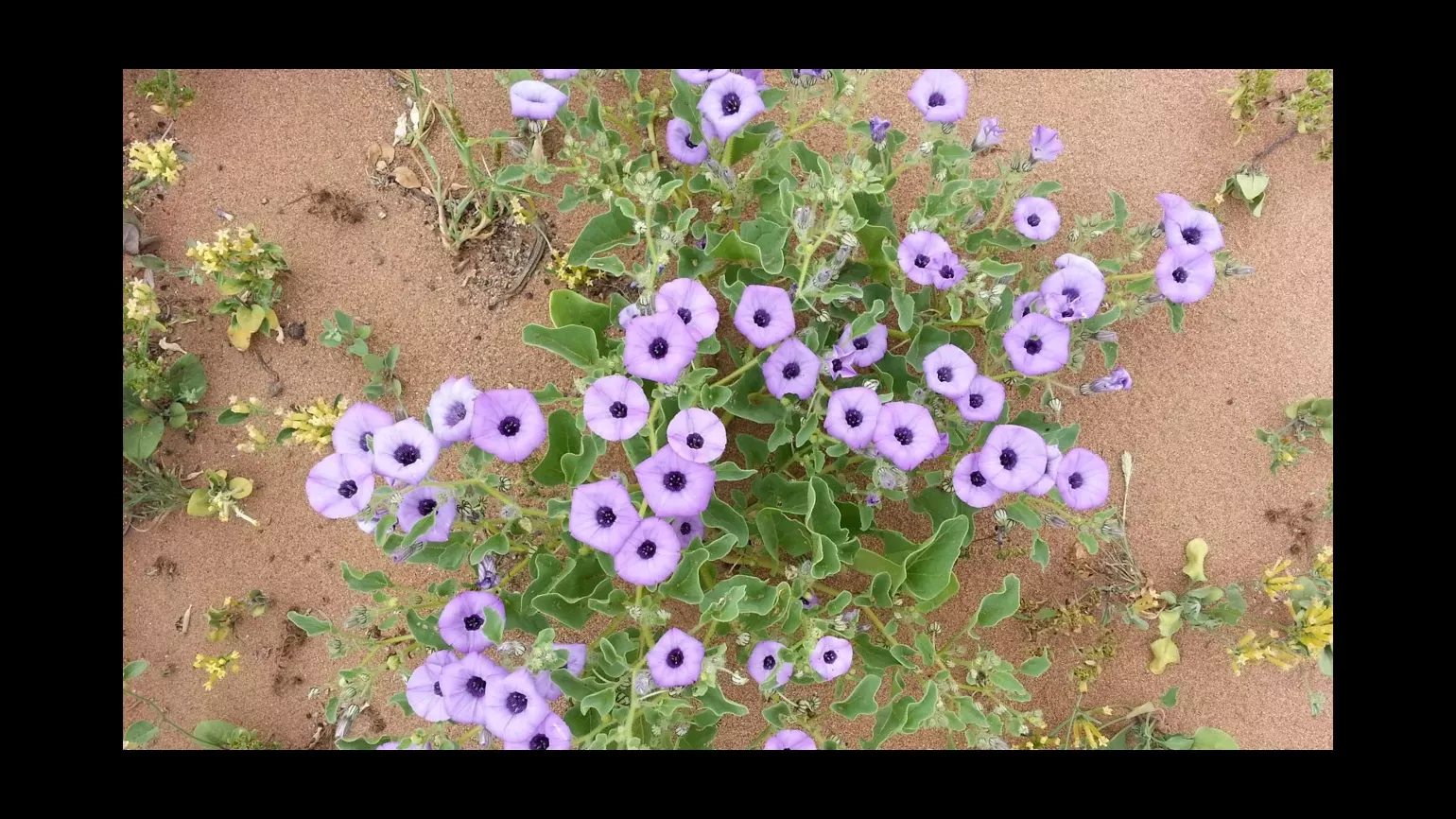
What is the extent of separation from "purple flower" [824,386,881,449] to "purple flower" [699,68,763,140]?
998 mm

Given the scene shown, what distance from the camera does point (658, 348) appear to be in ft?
8.46

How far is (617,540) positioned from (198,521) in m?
2.52

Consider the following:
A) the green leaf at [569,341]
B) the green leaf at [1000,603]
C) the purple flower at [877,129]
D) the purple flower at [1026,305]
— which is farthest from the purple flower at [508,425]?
the purple flower at [1026,305]

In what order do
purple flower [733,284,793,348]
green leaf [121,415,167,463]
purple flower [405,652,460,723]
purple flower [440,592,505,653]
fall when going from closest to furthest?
1. purple flower [405,652,460,723]
2. purple flower [440,592,505,653]
3. purple flower [733,284,793,348]
4. green leaf [121,415,167,463]

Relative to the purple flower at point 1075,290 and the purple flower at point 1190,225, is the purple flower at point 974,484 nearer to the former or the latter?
the purple flower at point 1075,290

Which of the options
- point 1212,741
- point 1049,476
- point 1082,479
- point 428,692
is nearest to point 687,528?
point 428,692

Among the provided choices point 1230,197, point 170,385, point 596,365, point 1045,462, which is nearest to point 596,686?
point 596,365

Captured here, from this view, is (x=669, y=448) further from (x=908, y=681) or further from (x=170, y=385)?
(x=170, y=385)

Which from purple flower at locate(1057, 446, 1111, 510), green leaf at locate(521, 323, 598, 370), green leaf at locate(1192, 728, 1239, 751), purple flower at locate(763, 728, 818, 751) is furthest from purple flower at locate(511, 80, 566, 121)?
green leaf at locate(1192, 728, 1239, 751)

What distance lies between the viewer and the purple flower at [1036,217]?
3.35 meters

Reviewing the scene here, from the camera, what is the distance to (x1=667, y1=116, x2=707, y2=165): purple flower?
3.34 meters

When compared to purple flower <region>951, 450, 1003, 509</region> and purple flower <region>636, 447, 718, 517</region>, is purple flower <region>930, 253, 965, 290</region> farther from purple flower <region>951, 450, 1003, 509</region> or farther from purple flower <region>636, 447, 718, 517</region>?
purple flower <region>636, 447, 718, 517</region>

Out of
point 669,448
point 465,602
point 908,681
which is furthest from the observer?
point 908,681

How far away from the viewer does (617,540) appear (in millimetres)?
2580
